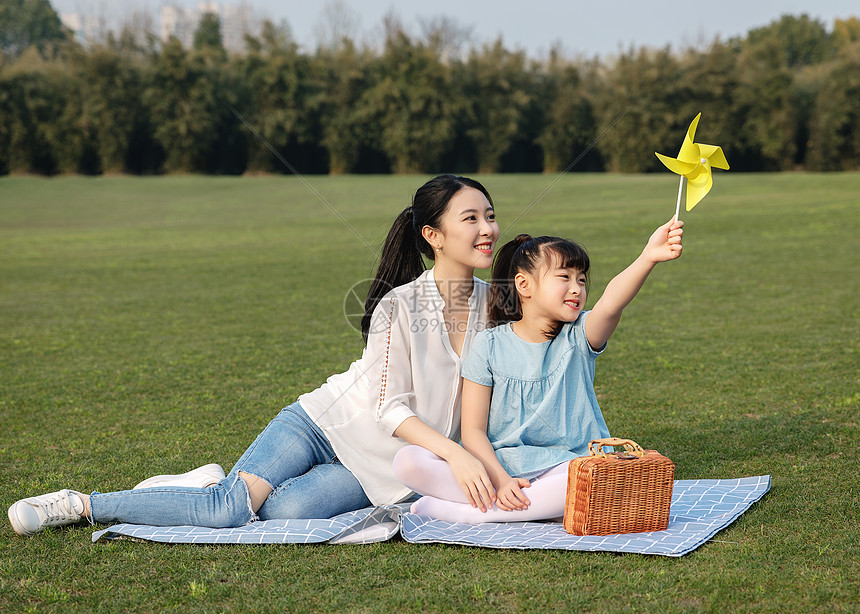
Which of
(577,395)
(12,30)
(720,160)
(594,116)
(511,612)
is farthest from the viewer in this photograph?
(12,30)

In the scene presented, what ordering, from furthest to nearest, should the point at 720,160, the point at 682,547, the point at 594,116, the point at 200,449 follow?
the point at 594,116
the point at 200,449
the point at 720,160
the point at 682,547

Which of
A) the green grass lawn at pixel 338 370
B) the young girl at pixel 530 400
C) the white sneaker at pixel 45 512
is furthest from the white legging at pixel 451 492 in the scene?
the white sneaker at pixel 45 512

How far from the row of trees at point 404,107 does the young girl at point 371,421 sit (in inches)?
1510

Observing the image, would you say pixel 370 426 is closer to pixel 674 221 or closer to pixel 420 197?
pixel 420 197

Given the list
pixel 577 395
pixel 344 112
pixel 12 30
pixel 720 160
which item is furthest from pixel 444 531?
pixel 12 30

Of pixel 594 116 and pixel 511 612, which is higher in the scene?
pixel 594 116

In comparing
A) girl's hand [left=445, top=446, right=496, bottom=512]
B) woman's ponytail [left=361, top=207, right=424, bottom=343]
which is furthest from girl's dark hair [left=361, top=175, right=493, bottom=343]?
girl's hand [left=445, top=446, right=496, bottom=512]

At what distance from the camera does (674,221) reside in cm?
312

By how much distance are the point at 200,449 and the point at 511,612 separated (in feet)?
8.62

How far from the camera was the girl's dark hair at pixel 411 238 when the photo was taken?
12.1 ft

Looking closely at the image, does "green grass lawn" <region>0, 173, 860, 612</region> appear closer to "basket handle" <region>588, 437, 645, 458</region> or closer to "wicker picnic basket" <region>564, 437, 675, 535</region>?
"wicker picnic basket" <region>564, 437, 675, 535</region>

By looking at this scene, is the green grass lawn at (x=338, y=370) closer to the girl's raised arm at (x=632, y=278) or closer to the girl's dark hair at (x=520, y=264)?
the girl's raised arm at (x=632, y=278)

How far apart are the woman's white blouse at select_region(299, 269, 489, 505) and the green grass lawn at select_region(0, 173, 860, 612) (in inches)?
17.8

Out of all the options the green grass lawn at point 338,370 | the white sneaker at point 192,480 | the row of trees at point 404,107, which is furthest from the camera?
the row of trees at point 404,107
